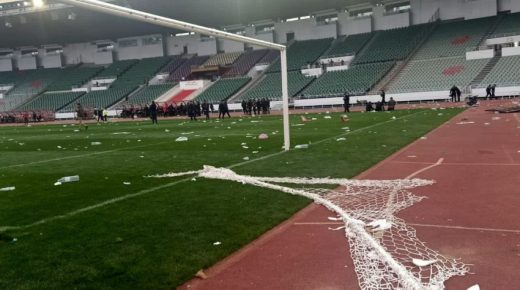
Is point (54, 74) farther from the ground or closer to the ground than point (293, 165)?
farther from the ground

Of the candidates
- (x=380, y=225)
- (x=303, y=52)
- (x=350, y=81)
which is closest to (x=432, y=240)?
(x=380, y=225)

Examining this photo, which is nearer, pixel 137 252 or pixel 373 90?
pixel 137 252

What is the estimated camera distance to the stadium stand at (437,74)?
134 feet

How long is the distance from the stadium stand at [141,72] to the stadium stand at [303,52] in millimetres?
16755

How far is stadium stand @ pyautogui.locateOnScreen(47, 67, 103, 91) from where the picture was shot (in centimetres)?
6512

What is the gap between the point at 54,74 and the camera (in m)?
69.9

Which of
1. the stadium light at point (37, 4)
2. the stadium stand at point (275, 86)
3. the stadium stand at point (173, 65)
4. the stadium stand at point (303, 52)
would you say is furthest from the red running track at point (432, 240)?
the stadium stand at point (173, 65)

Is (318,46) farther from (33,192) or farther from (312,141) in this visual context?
(33,192)

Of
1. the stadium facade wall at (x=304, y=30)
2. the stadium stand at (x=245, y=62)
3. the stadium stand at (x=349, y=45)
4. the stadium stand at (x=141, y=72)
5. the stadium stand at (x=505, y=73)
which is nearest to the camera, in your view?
the stadium stand at (x=505, y=73)

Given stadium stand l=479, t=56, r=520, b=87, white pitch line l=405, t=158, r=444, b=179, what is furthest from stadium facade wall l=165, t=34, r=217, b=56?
white pitch line l=405, t=158, r=444, b=179

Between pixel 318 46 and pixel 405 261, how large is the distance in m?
53.2

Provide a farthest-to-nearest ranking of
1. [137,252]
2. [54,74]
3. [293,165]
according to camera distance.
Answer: [54,74] → [293,165] → [137,252]

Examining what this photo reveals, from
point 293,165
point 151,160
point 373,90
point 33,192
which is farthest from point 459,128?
point 373,90

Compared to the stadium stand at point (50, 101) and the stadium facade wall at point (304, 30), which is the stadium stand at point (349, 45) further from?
the stadium stand at point (50, 101)
